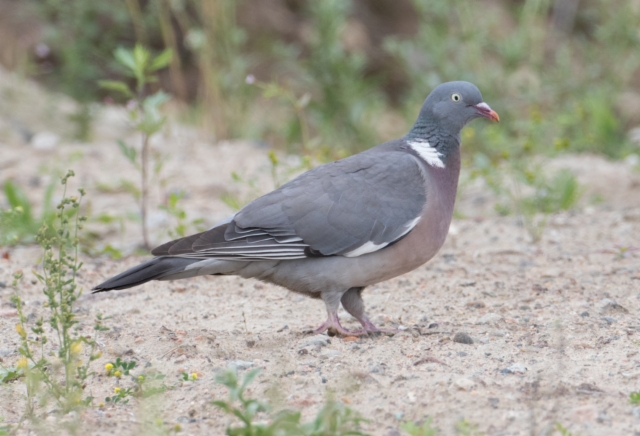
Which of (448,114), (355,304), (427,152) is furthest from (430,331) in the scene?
(448,114)

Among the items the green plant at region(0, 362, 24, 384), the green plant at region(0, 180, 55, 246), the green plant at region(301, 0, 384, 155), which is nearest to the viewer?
the green plant at region(0, 362, 24, 384)

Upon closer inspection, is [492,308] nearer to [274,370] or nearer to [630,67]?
[274,370]

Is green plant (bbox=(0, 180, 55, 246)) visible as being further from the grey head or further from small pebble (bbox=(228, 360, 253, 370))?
A: the grey head

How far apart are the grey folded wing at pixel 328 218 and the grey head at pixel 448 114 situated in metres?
0.28

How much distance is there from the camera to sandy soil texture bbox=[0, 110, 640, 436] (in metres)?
3.06

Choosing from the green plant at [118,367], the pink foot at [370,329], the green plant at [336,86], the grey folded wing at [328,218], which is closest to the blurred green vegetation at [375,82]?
the green plant at [336,86]

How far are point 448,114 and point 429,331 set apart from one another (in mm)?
1195

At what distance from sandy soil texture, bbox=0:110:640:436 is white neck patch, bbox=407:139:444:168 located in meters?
0.79

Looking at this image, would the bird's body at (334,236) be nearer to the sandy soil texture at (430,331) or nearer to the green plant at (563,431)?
the sandy soil texture at (430,331)

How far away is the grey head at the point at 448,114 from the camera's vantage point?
15.0 feet

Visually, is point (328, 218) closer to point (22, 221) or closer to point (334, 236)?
point (334, 236)

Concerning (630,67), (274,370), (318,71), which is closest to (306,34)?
(318,71)

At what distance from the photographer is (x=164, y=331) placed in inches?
163

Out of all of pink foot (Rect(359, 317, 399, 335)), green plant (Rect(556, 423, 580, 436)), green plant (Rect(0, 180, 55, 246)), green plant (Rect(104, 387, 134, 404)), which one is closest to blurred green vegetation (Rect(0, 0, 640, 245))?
green plant (Rect(0, 180, 55, 246))
